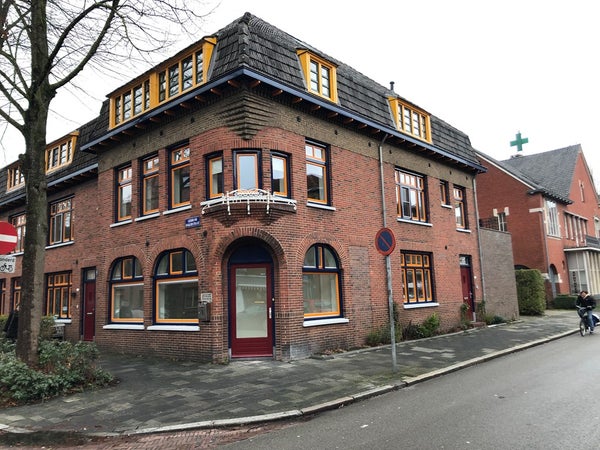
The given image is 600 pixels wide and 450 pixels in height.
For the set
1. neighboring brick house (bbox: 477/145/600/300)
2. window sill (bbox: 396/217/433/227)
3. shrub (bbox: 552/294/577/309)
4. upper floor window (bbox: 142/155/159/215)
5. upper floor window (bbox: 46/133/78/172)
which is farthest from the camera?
neighboring brick house (bbox: 477/145/600/300)

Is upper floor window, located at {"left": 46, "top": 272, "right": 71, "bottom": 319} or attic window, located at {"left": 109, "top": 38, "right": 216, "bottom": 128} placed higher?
attic window, located at {"left": 109, "top": 38, "right": 216, "bottom": 128}

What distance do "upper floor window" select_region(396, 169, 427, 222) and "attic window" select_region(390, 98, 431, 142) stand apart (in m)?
1.63

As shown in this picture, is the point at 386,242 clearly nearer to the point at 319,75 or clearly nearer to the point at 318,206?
the point at 318,206

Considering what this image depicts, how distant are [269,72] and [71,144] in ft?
38.9

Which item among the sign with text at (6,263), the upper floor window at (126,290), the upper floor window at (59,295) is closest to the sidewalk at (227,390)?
the upper floor window at (126,290)

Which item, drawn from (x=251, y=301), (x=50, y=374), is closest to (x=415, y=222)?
(x=251, y=301)

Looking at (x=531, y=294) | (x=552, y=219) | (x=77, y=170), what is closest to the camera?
(x=77, y=170)

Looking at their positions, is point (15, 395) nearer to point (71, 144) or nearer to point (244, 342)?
point (244, 342)

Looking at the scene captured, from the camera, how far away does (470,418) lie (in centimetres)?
635

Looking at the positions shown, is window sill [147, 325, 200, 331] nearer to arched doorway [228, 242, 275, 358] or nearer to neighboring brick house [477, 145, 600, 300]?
arched doorway [228, 242, 275, 358]

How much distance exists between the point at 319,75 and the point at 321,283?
20.6 ft

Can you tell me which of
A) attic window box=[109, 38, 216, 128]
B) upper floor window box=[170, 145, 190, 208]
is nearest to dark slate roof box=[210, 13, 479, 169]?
attic window box=[109, 38, 216, 128]

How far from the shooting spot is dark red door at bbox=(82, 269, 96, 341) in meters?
17.0

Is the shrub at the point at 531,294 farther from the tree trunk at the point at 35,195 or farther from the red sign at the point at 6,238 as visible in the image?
the red sign at the point at 6,238
